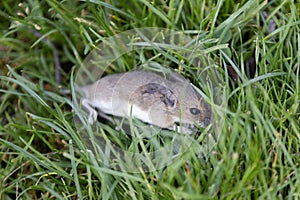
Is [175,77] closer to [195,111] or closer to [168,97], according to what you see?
[168,97]

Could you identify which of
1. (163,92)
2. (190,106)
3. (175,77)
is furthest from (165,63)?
(190,106)

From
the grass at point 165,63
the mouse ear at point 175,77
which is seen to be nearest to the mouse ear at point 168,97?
the mouse ear at point 175,77

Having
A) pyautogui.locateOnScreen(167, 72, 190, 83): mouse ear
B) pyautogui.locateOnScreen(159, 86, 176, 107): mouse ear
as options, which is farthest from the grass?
pyautogui.locateOnScreen(159, 86, 176, 107): mouse ear

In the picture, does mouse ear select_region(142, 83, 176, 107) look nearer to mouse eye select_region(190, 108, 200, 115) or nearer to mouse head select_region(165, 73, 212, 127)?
mouse head select_region(165, 73, 212, 127)

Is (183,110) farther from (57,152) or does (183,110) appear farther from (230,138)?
(57,152)

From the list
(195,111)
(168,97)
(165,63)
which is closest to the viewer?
(195,111)

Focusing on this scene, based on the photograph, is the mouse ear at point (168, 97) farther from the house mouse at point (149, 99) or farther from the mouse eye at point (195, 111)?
the mouse eye at point (195, 111)
